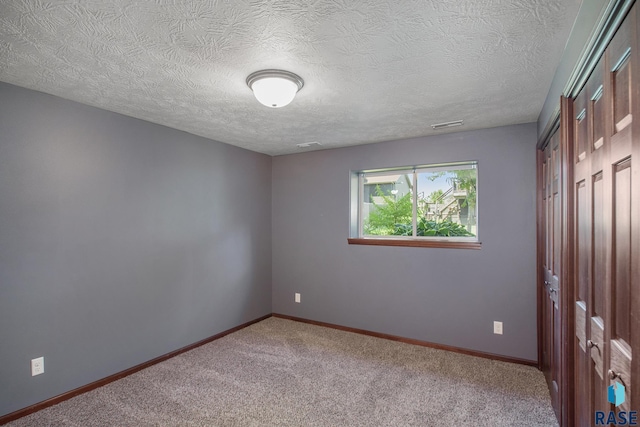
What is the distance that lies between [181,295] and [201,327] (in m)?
0.48

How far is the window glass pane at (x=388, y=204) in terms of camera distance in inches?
150

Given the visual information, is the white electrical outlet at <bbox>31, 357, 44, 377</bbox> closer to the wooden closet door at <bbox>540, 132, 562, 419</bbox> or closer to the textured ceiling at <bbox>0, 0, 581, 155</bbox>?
the textured ceiling at <bbox>0, 0, 581, 155</bbox>

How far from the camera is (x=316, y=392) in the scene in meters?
2.58

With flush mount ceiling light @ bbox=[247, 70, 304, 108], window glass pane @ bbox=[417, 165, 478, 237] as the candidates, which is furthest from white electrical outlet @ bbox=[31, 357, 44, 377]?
window glass pane @ bbox=[417, 165, 478, 237]

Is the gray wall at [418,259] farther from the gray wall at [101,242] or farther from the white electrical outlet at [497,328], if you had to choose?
the gray wall at [101,242]

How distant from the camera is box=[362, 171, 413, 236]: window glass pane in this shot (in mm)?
3816

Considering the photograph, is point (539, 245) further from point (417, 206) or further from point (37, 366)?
point (37, 366)

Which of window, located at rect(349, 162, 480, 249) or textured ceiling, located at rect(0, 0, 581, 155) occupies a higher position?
textured ceiling, located at rect(0, 0, 581, 155)

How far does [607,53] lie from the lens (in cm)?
114

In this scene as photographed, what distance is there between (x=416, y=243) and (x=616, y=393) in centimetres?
254

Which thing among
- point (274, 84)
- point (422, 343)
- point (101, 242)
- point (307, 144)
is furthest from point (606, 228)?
point (101, 242)

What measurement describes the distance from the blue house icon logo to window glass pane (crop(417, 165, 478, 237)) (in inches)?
94.8

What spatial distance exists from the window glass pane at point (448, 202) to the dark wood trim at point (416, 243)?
174mm

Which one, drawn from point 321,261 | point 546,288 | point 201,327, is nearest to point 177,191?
point 201,327
